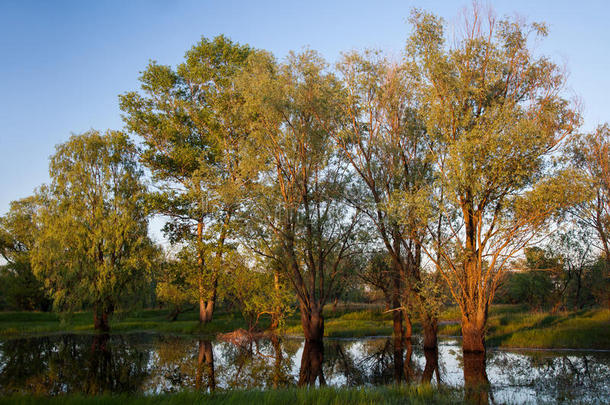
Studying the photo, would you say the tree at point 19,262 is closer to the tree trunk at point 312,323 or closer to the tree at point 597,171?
the tree trunk at point 312,323

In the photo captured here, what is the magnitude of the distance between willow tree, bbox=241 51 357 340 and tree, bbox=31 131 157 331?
10978 millimetres

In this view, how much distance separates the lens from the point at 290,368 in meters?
18.3

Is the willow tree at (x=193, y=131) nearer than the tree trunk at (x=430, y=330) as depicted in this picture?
No

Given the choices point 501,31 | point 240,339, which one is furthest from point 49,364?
point 501,31

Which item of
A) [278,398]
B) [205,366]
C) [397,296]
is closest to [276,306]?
[397,296]

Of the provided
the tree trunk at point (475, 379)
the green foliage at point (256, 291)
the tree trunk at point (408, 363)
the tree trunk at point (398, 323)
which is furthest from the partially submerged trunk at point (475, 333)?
the green foliage at point (256, 291)

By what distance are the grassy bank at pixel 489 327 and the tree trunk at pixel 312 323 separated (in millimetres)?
6126

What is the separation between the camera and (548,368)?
17484 millimetres

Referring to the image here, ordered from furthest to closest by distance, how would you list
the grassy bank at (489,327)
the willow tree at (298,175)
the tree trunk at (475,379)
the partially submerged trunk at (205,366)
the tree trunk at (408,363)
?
the willow tree at (298,175)
the grassy bank at (489,327)
the tree trunk at (408,363)
the partially submerged trunk at (205,366)
the tree trunk at (475,379)

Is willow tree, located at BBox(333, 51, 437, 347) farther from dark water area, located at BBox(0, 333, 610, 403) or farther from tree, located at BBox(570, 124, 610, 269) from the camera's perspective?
tree, located at BBox(570, 124, 610, 269)

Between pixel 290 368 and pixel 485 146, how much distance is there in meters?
13.0

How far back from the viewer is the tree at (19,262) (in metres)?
51.2

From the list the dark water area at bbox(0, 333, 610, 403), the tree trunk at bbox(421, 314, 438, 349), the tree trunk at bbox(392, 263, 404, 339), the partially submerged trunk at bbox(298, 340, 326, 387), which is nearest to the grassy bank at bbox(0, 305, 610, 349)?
the tree trunk at bbox(421, 314, 438, 349)

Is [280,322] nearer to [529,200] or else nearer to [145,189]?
[145,189]
